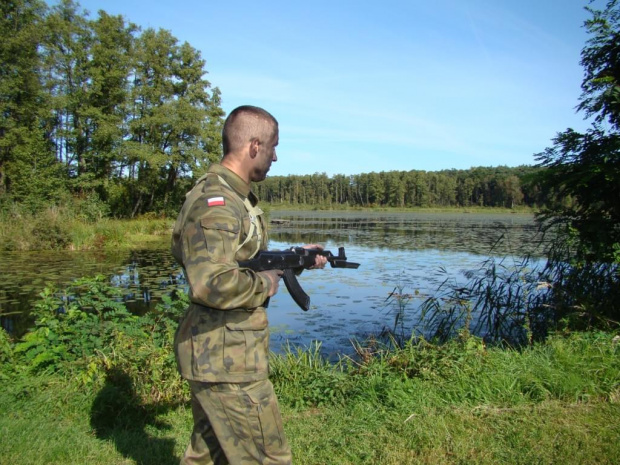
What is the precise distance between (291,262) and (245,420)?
878 millimetres

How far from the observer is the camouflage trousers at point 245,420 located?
7.34ft

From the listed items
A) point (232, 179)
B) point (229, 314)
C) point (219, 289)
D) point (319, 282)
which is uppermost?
point (232, 179)

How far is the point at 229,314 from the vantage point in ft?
7.43

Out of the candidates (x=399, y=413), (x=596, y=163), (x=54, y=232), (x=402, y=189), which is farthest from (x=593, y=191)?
(x=402, y=189)

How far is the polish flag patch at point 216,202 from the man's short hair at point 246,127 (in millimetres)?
381

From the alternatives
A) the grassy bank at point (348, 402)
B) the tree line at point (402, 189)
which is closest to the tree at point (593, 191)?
the grassy bank at point (348, 402)

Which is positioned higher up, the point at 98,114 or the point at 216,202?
the point at 98,114

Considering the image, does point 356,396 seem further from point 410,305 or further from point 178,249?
point 410,305

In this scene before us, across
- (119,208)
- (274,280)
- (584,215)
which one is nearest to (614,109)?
(584,215)

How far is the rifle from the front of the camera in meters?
2.45

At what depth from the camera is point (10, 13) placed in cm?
2855

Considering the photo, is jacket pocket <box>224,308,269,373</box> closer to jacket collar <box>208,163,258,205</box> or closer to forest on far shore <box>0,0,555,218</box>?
jacket collar <box>208,163,258,205</box>

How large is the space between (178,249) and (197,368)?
62 cm

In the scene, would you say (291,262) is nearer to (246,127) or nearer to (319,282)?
(246,127)
